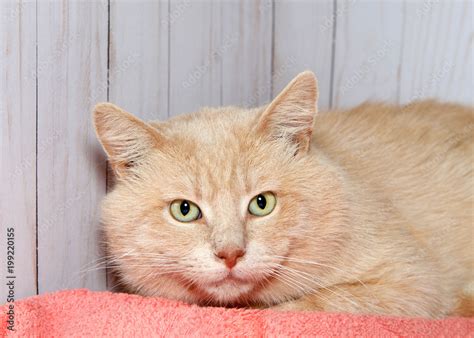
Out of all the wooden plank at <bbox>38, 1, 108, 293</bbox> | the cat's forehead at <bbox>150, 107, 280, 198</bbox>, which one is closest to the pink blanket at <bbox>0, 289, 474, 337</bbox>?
the wooden plank at <bbox>38, 1, 108, 293</bbox>

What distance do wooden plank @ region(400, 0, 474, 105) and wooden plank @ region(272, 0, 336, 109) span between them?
0.35m

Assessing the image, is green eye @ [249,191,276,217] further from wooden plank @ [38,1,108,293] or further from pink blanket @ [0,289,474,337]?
wooden plank @ [38,1,108,293]

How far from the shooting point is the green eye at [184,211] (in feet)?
6.18

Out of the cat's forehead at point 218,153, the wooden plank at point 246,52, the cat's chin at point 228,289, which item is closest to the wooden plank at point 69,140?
the cat's forehead at point 218,153

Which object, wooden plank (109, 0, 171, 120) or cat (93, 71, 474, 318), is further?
wooden plank (109, 0, 171, 120)

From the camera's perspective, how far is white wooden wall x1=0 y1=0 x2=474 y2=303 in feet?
6.06

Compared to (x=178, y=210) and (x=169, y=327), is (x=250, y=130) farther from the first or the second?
(x=169, y=327)

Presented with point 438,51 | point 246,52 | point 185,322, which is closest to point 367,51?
point 438,51

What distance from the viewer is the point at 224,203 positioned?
1849 mm

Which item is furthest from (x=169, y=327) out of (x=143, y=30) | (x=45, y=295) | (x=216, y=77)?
(x=216, y=77)

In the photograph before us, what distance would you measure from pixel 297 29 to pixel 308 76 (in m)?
1.11

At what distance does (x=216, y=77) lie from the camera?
2705 millimetres

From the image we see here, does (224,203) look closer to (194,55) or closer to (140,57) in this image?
(140,57)

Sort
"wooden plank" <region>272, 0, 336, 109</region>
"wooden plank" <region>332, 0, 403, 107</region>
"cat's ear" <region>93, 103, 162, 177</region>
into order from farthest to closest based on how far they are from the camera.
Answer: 1. "wooden plank" <region>272, 0, 336, 109</region>
2. "wooden plank" <region>332, 0, 403, 107</region>
3. "cat's ear" <region>93, 103, 162, 177</region>
